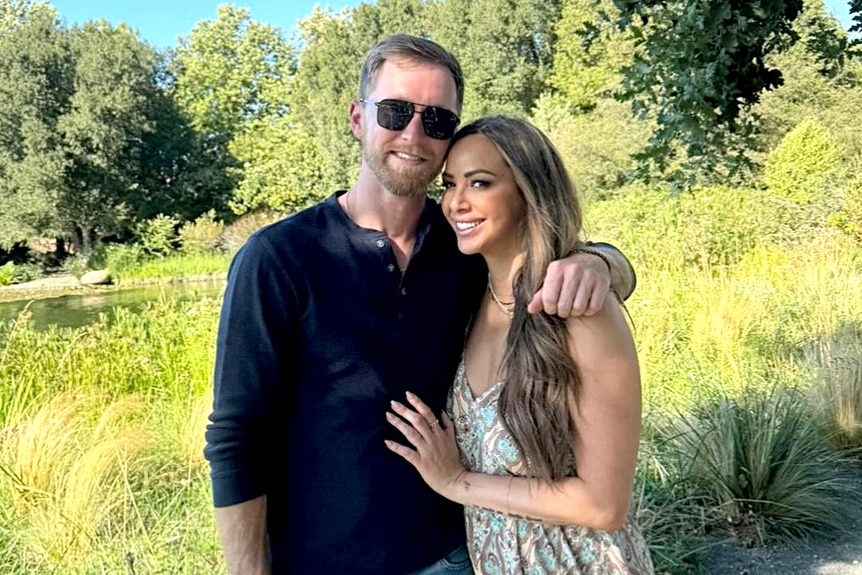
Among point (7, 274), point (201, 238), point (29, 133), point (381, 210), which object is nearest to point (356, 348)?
point (381, 210)

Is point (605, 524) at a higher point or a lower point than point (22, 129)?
lower

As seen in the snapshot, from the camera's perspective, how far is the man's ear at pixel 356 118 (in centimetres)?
167

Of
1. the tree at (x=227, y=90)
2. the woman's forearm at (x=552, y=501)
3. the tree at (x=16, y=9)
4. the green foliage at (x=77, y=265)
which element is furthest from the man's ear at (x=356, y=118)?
the tree at (x=16, y=9)

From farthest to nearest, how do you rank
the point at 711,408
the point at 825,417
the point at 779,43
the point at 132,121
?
the point at 132,121
the point at 825,417
the point at 711,408
the point at 779,43

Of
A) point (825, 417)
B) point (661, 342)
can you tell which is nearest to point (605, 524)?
point (825, 417)

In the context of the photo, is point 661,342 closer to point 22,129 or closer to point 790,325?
point 790,325

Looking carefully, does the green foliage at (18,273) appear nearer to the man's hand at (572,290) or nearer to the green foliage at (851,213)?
the green foliage at (851,213)

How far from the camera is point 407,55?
1.58 m

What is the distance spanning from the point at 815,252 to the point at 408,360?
6.95 metres

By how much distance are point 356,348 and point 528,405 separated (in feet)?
1.22

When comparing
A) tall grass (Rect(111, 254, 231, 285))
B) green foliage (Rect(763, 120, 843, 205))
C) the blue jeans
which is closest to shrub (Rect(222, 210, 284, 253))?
tall grass (Rect(111, 254, 231, 285))

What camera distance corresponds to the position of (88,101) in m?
26.1

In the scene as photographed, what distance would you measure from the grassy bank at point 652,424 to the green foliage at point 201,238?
21.2 meters

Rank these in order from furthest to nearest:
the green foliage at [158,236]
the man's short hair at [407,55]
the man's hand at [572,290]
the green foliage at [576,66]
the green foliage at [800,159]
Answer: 1. the green foliage at [576,66]
2. the green foliage at [158,236]
3. the green foliage at [800,159]
4. the man's short hair at [407,55]
5. the man's hand at [572,290]
